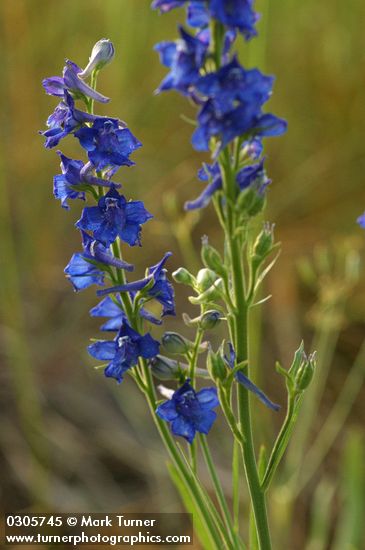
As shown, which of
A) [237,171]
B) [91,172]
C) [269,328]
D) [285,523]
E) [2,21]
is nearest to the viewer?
[237,171]

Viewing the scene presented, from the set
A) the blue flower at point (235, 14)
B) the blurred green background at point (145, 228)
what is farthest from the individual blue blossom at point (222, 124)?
the blurred green background at point (145, 228)

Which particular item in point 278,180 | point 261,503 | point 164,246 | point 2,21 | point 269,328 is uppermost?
point 2,21

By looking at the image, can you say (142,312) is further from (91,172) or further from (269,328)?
(269,328)

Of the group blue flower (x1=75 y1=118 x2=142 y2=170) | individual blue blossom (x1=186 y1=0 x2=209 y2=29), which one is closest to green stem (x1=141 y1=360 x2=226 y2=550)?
blue flower (x1=75 y1=118 x2=142 y2=170)

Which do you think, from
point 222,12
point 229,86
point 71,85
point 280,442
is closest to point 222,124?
point 229,86

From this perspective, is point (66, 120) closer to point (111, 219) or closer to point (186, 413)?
point (111, 219)

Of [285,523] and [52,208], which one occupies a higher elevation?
[52,208]

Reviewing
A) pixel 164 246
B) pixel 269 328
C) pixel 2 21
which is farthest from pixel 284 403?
pixel 2 21
